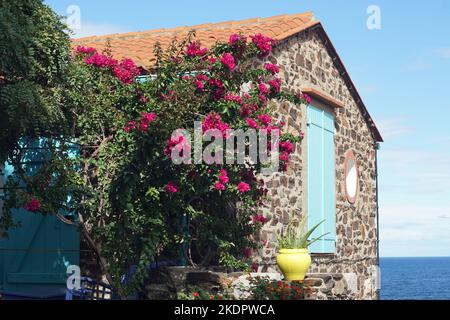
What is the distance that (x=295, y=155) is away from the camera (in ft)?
42.1

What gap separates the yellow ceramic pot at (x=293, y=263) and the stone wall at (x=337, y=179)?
116cm

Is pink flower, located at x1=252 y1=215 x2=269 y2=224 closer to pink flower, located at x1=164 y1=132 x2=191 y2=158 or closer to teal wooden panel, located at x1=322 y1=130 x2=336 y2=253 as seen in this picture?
pink flower, located at x1=164 y1=132 x2=191 y2=158

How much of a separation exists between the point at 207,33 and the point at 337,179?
12.9ft

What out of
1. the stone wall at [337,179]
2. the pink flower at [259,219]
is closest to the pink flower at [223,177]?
the pink flower at [259,219]

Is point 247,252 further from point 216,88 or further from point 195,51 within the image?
point 195,51

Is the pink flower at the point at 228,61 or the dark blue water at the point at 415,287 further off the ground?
the pink flower at the point at 228,61

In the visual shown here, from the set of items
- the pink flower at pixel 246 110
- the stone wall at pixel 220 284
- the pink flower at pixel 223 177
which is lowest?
the stone wall at pixel 220 284

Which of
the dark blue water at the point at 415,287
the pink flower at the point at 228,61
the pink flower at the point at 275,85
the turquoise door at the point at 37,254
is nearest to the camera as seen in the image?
the pink flower at the point at 228,61

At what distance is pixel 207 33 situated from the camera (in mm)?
13156

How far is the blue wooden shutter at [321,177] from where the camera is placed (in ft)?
44.1

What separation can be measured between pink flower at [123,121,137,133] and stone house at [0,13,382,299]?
174 centimetres

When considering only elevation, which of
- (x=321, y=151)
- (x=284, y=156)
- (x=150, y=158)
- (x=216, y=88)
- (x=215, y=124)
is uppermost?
(x=216, y=88)

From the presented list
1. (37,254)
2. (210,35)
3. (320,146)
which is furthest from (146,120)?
(320,146)

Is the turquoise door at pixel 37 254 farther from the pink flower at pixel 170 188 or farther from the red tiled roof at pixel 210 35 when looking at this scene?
the red tiled roof at pixel 210 35
